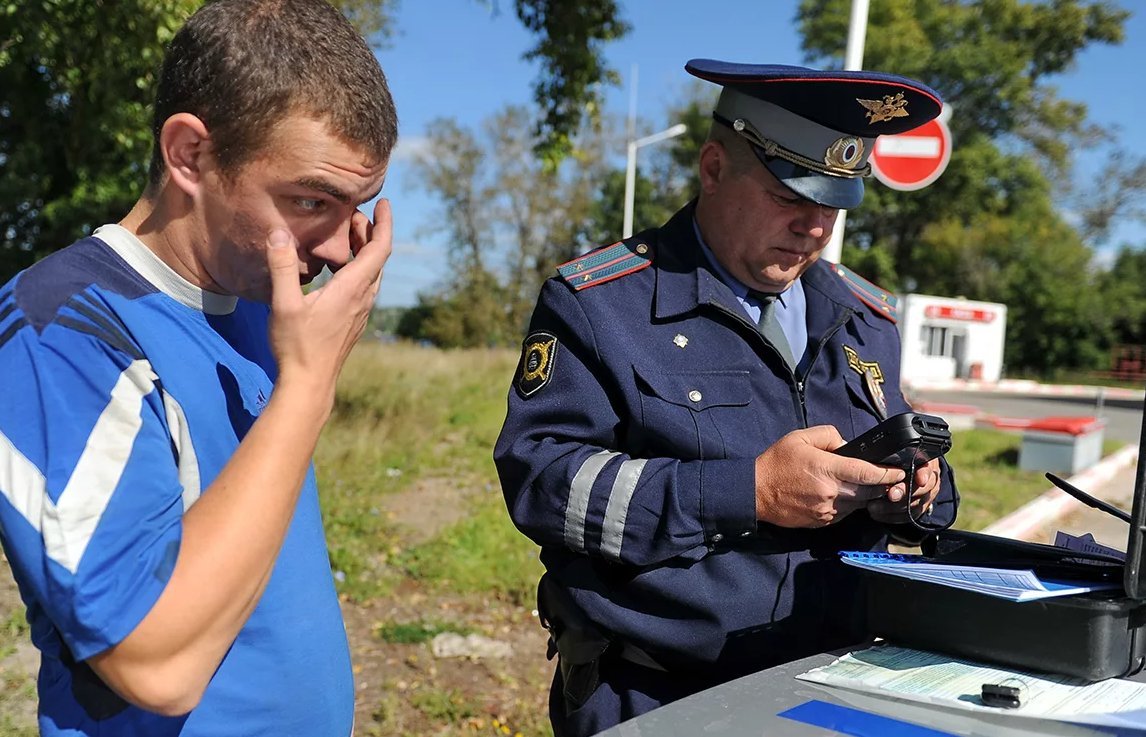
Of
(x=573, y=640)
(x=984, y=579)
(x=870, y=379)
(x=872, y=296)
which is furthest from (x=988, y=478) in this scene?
(x=984, y=579)

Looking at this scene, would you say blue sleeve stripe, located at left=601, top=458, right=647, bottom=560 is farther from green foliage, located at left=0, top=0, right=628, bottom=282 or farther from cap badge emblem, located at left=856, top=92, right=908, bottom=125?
green foliage, located at left=0, top=0, right=628, bottom=282

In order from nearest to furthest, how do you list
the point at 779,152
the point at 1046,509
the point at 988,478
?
the point at 779,152, the point at 1046,509, the point at 988,478

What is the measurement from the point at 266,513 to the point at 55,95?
9787 millimetres

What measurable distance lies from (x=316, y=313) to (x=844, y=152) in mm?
1287

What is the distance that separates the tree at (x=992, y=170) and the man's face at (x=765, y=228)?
30.9 m

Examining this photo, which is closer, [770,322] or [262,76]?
[262,76]

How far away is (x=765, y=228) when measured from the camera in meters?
1.99

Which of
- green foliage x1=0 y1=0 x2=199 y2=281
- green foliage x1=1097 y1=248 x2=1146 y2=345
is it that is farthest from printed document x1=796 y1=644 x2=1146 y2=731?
green foliage x1=1097 y1=248 x2=1146 y2=345

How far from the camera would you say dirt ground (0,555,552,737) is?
12.1 ft

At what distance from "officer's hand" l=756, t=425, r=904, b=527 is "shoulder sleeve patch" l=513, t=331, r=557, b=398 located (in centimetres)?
46

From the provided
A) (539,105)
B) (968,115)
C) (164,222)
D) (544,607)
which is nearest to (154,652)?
(164,222)

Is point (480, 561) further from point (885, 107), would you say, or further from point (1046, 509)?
point (1046, 509)

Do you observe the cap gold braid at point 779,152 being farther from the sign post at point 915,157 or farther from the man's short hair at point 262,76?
the sign post at point 915,157

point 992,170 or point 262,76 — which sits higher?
point 992,170
